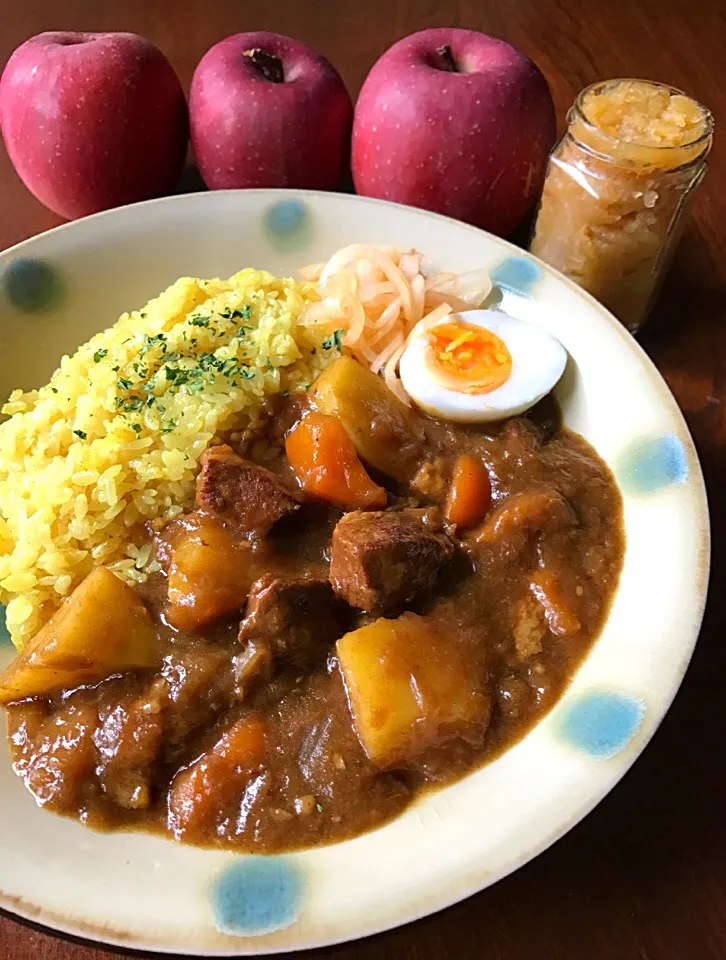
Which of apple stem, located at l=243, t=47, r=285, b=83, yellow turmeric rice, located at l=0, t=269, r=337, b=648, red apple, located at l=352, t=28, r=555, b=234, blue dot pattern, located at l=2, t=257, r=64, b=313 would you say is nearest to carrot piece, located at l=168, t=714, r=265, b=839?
yellow turmeric rice, located at l=0, t=269, r=337, b=648

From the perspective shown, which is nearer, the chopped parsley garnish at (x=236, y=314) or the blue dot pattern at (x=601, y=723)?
the blue dot pattern at (x=601, y=723)

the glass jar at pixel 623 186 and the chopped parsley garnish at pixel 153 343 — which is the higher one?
the glass jar at pixel 623 186

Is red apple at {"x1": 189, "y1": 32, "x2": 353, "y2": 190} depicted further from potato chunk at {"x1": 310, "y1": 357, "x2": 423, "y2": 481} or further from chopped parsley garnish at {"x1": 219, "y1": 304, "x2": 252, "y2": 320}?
potato chunk at {"x1": 310, "y1": 357, "x2": 423, "y2": 481}

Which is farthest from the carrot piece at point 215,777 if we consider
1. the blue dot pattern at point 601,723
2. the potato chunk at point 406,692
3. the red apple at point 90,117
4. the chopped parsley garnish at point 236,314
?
the red apple at point 90,117

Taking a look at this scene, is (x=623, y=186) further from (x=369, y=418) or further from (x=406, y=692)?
(x=406, y=692)

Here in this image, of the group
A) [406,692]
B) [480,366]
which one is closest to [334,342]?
[480,366]

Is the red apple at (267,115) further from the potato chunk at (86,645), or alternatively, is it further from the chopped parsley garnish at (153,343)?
the potato chunk at (86,645)

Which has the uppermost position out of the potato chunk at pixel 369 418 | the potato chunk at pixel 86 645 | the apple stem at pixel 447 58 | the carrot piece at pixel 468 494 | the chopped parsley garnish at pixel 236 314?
the apple stem at pixel 447 58
